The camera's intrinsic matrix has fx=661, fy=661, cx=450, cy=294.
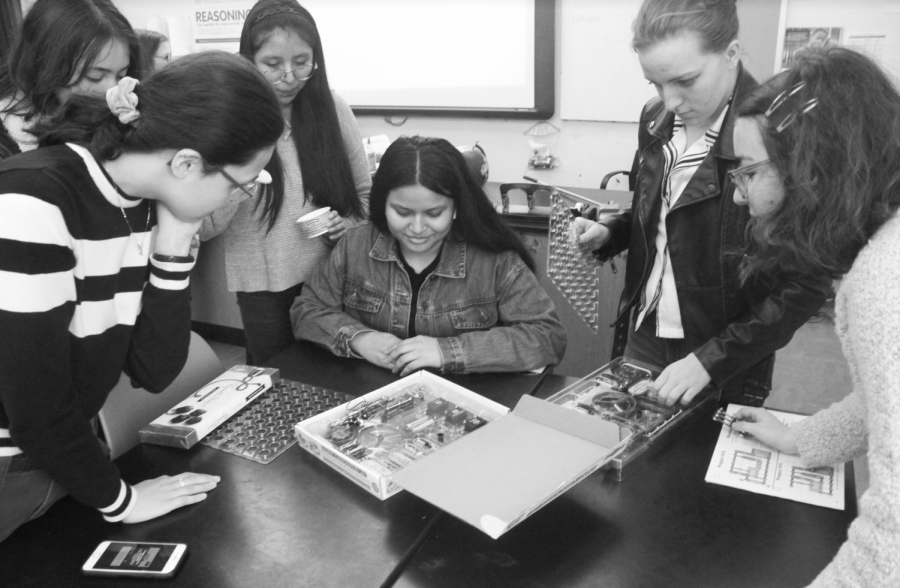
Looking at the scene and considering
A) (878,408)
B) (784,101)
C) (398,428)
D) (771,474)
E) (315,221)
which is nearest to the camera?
(878,408)

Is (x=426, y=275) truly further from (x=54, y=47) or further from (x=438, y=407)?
(x=54, y=47)

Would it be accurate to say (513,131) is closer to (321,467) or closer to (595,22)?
(595,22)

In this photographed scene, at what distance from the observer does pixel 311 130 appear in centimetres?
183

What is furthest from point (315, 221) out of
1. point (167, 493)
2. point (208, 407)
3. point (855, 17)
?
point (855, 17)

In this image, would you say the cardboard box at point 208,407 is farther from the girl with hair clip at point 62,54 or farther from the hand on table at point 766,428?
the hand on table at point 766,428

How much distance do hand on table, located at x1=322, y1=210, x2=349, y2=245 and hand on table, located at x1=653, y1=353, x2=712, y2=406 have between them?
3.15 ft

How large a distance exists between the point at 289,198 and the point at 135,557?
110cm

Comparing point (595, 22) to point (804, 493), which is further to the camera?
point (595, 22)

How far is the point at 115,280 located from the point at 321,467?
46 centimetres

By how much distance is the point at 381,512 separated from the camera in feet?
3.38

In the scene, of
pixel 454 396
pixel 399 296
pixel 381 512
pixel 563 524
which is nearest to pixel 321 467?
pixel 381 512

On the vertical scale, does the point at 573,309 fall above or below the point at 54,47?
below

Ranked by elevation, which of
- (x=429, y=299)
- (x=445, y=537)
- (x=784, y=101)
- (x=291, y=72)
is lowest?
(x=445, y=537)

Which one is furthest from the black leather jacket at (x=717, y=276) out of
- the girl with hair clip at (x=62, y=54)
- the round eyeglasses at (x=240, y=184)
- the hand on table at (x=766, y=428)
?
the girl with hair clip at (x=62, y=54)
